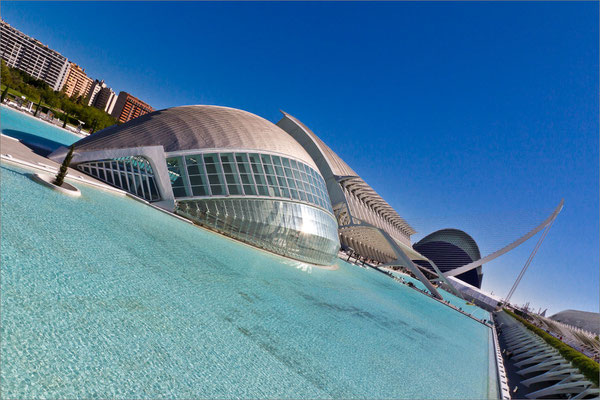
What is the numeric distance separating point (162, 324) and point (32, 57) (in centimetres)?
16185

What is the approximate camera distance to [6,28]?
119562 mm

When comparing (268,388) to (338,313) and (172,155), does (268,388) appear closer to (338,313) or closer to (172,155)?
(338,313)

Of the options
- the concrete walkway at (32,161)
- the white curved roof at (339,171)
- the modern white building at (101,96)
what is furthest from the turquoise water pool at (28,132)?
the modern white building at (101,96)

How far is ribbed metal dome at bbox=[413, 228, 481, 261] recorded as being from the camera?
319 feet

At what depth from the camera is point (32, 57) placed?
128125mm

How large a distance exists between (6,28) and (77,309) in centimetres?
15893

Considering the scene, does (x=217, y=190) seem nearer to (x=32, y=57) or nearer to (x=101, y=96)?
(x=32, y=57)

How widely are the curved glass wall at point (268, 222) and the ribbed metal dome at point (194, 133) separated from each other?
3523 millimetres

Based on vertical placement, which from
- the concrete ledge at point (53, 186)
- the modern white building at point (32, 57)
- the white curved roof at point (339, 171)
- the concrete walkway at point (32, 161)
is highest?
the modern white building at point (32, 57)

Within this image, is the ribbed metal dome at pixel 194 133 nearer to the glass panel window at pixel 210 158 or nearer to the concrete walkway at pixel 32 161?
the glass panel window at pixel 210 158

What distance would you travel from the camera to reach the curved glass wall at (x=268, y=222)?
19672mm

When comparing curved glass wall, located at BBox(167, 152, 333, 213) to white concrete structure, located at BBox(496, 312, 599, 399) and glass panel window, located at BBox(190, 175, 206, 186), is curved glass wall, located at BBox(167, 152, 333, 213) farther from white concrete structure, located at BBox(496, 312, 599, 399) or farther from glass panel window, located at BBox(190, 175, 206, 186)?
white concrete structure, located at BBox(496, 312, 599, 399)

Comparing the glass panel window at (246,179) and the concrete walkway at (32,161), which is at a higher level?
the glass panel window at (246,179)

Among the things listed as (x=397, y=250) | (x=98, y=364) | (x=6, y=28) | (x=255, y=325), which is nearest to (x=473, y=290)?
(x=397, y=250)
